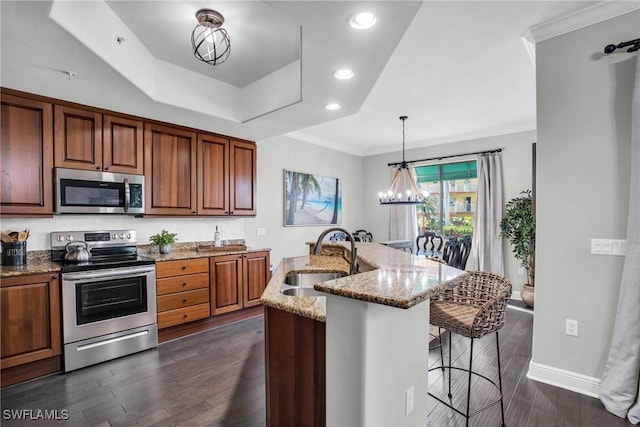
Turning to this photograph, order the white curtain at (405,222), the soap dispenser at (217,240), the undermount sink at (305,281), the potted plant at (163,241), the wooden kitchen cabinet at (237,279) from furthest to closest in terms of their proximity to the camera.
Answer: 1. the white curtain at (405,222)
2. the soap dispenser at (217,240)
3. the wooden kitchen cabinet at (237,279)
4. the potted plant at (163,241)
5. the undermount sink at (305,281)

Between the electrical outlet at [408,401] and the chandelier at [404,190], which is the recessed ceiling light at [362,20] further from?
the chandelier at [404,190]

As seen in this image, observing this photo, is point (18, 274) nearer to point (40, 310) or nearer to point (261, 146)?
point (40, 310)

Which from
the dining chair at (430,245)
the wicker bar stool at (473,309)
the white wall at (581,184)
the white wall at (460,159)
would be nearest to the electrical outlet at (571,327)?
the white wall at (581,184)

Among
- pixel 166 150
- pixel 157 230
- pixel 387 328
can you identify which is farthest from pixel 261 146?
pixel 387 328

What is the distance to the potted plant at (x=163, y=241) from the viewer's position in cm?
342

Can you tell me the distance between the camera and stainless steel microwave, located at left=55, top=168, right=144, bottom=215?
2779 mm

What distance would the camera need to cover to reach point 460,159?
5.58 meters

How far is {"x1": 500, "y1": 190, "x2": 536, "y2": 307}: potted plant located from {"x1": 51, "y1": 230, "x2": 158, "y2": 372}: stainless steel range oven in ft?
15.4

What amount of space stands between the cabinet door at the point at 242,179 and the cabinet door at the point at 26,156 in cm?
183

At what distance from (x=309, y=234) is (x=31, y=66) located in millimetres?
4146

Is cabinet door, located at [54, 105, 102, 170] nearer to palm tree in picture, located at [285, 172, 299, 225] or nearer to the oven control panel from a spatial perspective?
the oven control panel

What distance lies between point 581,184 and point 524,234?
227cm

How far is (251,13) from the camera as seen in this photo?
2.18m

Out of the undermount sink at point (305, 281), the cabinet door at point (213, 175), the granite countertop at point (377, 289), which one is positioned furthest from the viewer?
the cabinet door at point (213, 175)
